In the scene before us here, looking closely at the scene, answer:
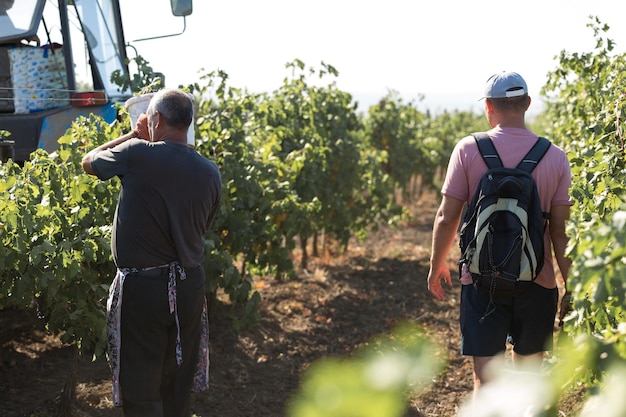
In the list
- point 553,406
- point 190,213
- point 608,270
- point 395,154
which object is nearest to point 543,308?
point 190,213

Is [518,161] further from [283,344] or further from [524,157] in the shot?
[283,344]

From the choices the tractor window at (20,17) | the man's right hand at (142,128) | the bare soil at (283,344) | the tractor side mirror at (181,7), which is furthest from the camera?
the tractor window at (20,17)

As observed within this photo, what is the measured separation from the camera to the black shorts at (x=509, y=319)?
10.4 ft

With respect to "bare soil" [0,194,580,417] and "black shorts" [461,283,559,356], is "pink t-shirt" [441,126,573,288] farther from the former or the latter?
"bare soil" [0,194,580,417]

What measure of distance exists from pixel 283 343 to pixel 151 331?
9.49 ft

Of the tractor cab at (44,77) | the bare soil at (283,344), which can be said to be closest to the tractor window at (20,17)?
the tractor cab at (44,77)

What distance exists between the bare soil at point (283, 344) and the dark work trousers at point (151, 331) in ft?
3.47

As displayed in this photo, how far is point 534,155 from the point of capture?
10.3ft

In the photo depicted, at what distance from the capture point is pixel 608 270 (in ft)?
4.07

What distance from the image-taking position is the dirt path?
4.59 m

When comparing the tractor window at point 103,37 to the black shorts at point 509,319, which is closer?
the black shorts at point 509,319

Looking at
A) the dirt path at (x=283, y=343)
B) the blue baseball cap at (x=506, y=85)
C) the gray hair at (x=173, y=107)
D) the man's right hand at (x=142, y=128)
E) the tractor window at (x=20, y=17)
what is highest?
the tractor window at (x=20, y=17)

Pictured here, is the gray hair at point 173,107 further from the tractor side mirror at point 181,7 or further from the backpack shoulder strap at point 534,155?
the tractor side mirror at point 181,7

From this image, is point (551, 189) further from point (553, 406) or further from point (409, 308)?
point (409, 308)
